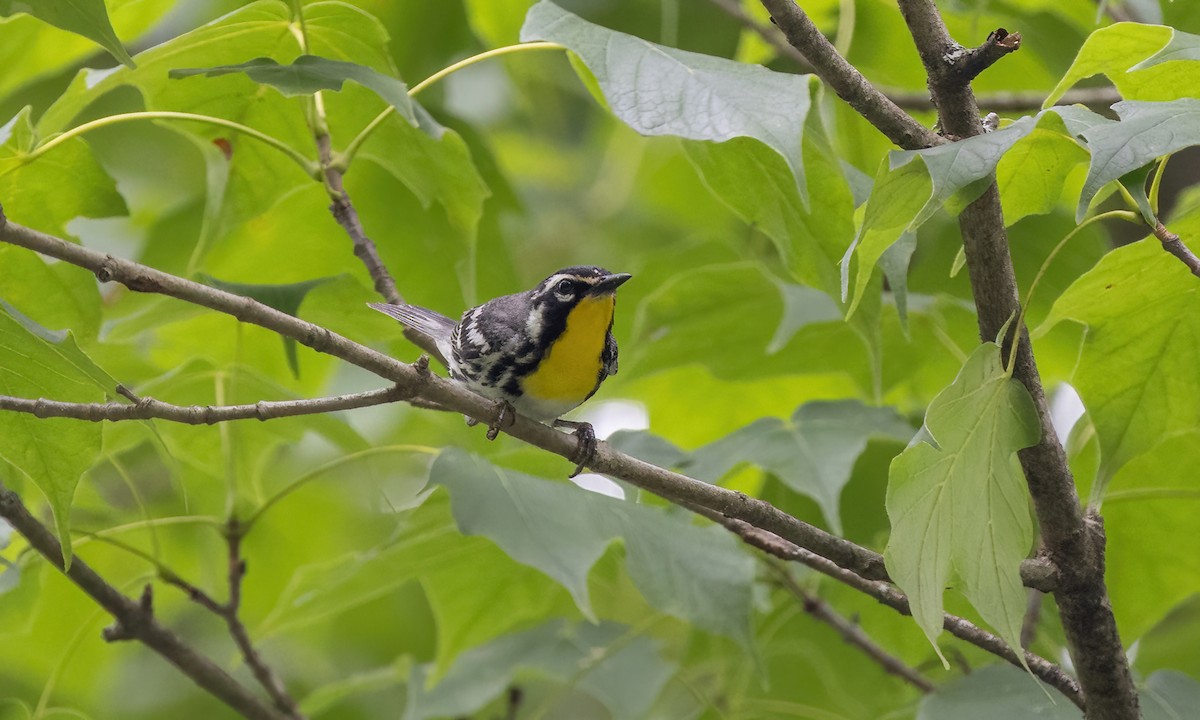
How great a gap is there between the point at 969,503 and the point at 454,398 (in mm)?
646

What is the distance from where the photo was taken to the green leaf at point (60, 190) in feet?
6.26

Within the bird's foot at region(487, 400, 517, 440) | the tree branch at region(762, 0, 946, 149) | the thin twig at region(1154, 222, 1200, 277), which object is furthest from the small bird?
the thin twig at region(1154, 222, 1200, 277)

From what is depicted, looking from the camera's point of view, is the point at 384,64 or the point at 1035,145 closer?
the point at 1035,145

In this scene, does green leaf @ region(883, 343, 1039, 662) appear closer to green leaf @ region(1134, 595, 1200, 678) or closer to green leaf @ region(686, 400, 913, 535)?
green leaf @ region(686, 400, 913, 535)

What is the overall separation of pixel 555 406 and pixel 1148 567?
1.15 meters

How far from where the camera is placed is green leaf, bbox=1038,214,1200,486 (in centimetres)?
161

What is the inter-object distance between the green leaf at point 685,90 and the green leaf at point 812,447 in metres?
0.60

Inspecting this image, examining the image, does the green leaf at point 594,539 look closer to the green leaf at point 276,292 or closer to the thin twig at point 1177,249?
the green leaf at point 276,292

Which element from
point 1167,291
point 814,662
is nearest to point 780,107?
point 1167,291

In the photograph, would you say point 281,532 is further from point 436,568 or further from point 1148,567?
point 1148,567

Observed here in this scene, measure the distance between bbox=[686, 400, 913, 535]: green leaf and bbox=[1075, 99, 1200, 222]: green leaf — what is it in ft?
2.47

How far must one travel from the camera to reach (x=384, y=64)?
211 centimetres

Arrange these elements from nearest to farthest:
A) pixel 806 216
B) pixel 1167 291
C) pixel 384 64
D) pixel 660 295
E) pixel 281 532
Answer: pixel 1167 291 < pixel 806 216 < pixel 384 64 < pixel 660 295 < pixel 281 532

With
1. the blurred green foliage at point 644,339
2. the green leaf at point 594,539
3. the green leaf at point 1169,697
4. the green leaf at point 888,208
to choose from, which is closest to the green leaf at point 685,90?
the blurred green foliage at point 644,339
